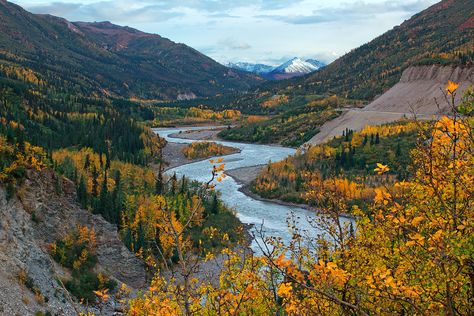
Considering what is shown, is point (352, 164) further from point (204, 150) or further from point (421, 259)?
point (421, 259)

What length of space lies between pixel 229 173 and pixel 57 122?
63.8 meters

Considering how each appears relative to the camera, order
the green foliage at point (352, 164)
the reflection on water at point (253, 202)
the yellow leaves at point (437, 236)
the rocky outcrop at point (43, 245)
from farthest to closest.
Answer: the green foliage at point (352, 164), the reflection on water at point (253, 202), the rocky outcrop at point (43, 245), the yellow leaves at point (437, 236)

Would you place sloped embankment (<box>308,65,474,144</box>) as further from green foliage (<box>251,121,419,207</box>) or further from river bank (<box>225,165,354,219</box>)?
river bank (<box>225,165,354,219</box>)

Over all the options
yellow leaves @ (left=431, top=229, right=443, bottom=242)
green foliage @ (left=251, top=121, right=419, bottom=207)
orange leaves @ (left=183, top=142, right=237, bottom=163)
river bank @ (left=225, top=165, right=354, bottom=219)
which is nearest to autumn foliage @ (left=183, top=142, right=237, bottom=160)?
orange leaves @ (left=183, top=142, right=237, bottom=163)

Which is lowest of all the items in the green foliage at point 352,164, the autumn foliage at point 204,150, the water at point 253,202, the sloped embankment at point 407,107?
the water at point 253,202

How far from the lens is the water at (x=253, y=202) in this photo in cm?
8169

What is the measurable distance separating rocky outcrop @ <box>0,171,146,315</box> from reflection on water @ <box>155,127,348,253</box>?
62.8ft

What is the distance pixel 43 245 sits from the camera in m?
50.0

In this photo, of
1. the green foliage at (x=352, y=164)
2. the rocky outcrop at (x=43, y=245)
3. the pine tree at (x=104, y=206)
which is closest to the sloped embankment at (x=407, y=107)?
the green foliage at (x=352, y=164)

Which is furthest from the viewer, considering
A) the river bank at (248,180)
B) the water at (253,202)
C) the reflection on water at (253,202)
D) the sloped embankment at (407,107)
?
the sloped embankment at (407,107)

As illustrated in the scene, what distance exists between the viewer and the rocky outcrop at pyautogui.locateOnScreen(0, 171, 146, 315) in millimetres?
39531

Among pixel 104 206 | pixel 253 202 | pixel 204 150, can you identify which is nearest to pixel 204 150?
pixel 204 150

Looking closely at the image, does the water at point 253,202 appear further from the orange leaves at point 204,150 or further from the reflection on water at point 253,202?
the orange leaves at point 204,150

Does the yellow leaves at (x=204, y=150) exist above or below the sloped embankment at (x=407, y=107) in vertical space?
below
